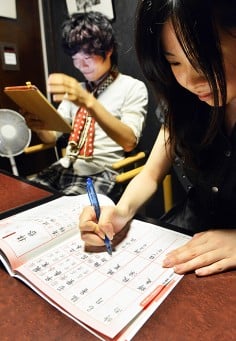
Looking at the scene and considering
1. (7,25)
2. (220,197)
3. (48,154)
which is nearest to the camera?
(220,197)

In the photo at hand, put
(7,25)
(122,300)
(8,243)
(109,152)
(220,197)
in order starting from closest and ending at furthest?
(122,300) < (8,243) < (220,197) < (109,152) < (7,25)

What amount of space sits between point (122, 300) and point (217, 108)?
15.6 inches

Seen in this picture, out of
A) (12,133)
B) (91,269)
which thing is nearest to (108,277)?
(91,269)

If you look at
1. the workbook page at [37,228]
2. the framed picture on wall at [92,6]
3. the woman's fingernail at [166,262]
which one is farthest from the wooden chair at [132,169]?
the framed picture on wall at [92,6]

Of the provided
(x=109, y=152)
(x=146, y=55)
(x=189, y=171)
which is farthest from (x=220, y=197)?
(x=109, y=152)

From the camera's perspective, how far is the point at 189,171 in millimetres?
797

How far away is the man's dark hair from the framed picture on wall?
279 millimetres

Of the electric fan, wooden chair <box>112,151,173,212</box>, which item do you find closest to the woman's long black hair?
wooden chair <box>112,151,173,212</box>

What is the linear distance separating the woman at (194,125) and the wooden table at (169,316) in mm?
39

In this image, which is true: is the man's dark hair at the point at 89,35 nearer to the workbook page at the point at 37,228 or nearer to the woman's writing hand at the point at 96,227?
the workbook page at the point at 37,228

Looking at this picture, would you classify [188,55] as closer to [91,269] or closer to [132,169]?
[91,269]

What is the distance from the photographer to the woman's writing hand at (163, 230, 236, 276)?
0.52m

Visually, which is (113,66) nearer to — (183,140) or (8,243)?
(183,140)

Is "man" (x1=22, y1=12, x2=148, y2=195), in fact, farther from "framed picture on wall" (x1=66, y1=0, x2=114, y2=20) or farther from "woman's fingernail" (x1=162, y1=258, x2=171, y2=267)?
"woman's fingernail" (x1=162, y1=258, x2=171, y2=267)
